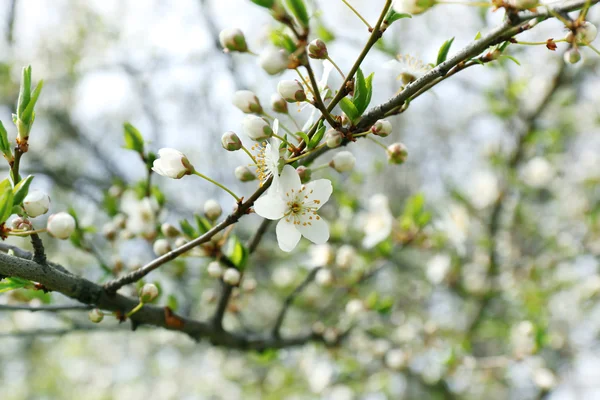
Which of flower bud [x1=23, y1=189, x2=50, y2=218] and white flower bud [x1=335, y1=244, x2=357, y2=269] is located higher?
white flower bud [x1=335, y1=244, x2=357, y2=269]

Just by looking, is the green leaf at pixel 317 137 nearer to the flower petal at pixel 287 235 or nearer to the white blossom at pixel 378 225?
the flower petal at pixel 287 235

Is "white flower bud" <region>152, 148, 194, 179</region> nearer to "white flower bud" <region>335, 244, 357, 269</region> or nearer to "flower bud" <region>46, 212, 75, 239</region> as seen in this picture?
"flower bud" <region>46, 212, 75, 239</region>

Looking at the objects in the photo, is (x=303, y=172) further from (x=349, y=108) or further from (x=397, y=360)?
(x=397, y=360)

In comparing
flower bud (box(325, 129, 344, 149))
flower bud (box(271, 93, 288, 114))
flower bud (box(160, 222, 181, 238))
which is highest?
flower bud (box(271, 93, 288, 114))

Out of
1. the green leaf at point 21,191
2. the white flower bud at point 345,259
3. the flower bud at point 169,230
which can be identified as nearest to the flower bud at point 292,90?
the green leaf at point 21,191

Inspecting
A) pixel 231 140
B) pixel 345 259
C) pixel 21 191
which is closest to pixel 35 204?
pixel 21 191

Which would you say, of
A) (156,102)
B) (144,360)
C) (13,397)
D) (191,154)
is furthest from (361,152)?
(13,397)

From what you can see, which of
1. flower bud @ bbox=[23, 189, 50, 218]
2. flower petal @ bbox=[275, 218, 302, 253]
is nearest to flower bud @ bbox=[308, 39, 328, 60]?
flower petal @ bbox=[275, 218, 302, 253]
